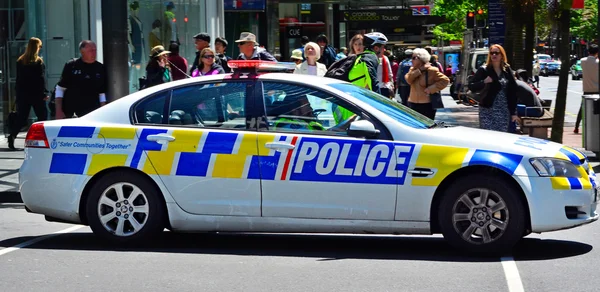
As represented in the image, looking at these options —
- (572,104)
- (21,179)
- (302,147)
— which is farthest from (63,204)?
(572,104)

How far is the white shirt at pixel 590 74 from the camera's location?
2023cm

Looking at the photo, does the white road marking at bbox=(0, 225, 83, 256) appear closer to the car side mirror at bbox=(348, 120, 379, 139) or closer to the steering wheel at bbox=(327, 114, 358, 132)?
the steering wheel at bbox=(327, 114, 358, 132)

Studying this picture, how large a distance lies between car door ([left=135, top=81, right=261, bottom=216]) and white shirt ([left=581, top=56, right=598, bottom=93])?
1337 cm

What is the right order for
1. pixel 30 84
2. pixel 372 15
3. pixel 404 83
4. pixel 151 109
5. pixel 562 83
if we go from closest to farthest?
pixel 151 109, pixel 30 84, pixel 562 83, pixel 404 83, pixel 372 15

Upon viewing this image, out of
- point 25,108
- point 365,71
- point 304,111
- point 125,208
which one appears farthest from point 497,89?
point 25,108

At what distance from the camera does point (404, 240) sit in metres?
8.89

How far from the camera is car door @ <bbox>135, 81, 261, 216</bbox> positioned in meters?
8.04

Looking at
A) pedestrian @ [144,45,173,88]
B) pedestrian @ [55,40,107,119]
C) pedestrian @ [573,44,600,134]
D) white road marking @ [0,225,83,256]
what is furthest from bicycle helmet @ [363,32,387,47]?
pedestrian @ [573,44,600,134]

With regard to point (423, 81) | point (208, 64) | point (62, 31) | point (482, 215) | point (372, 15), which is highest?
point (372, 15)

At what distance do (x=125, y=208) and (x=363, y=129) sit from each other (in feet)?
6.42

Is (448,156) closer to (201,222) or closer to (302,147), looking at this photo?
(302,147)

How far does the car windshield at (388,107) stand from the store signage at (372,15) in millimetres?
29150

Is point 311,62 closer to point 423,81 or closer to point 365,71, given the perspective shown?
point 365,71

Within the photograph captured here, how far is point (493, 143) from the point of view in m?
7.79
